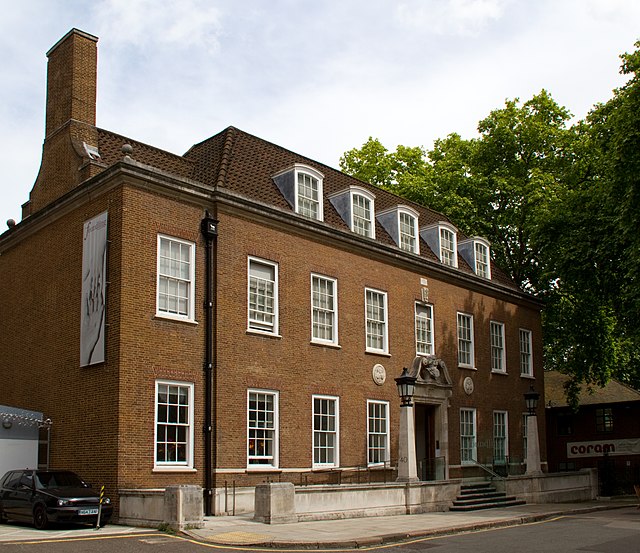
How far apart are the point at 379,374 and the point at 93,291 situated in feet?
33.2

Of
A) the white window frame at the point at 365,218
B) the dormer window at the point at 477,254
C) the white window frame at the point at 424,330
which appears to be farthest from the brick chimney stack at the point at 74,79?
the dormer window at the point at 477,254

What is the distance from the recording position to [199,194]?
2103 centimetres

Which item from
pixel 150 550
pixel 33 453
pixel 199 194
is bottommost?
pixel 150 550

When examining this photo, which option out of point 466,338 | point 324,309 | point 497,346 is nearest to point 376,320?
point 324,309

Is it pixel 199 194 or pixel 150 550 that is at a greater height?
pixel 199 194

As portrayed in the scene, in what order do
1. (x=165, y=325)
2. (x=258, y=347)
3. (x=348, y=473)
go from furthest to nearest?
(x=348, y=473)
(x=258, y=347)
(x=165, y=325)

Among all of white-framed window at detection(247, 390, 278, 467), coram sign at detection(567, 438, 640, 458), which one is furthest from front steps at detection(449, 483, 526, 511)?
coram sign at detection(567, 438, 640, 458)

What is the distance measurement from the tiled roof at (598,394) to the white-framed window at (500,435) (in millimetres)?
8944

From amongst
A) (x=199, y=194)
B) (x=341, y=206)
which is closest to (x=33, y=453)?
(x=199, y=194)

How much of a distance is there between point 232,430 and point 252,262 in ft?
15.4

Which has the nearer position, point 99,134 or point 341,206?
point 99,134

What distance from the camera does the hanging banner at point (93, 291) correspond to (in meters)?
19.6

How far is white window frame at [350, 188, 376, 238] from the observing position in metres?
26.6

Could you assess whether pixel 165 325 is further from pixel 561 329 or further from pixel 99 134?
pixel 561 329
